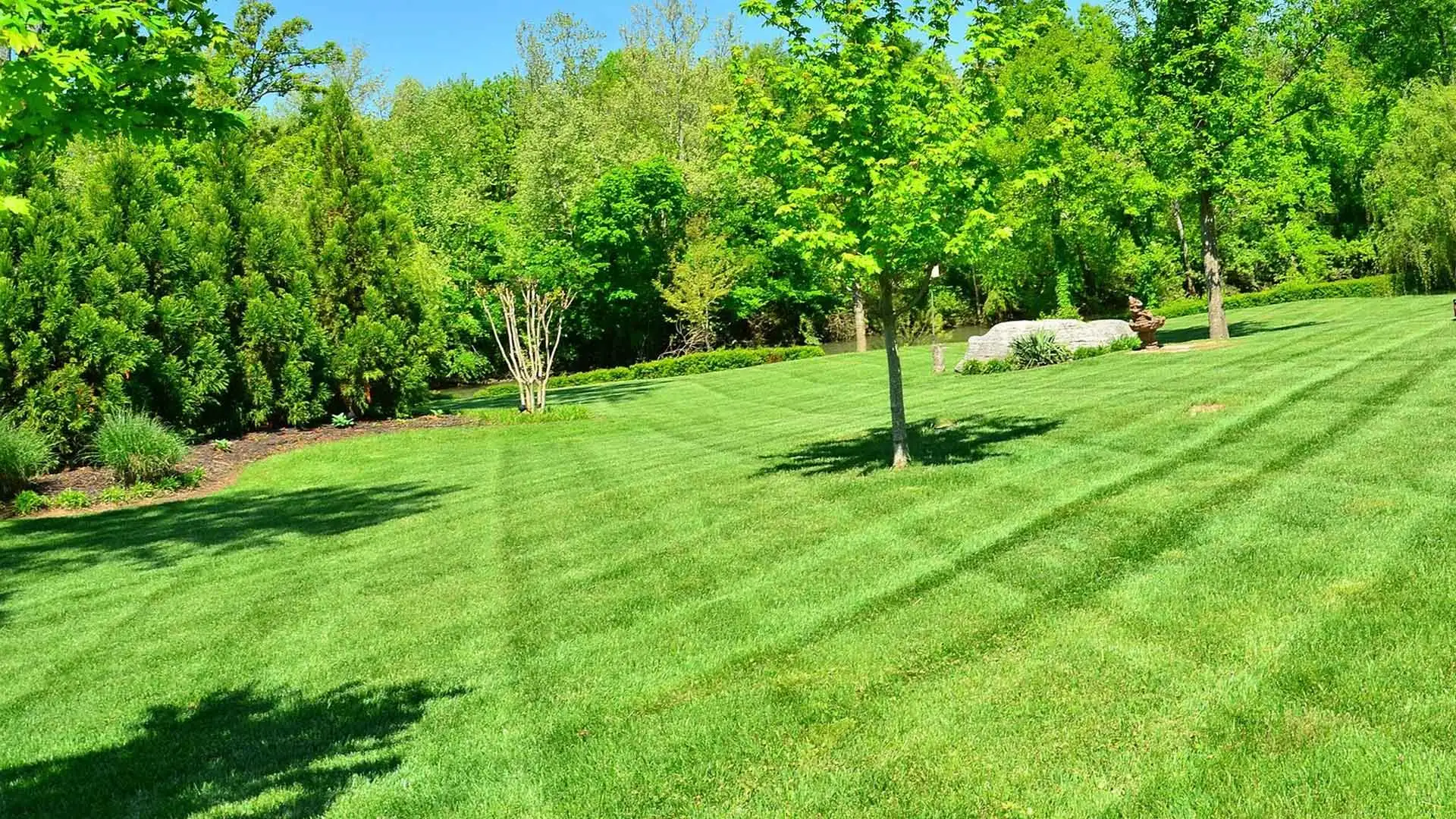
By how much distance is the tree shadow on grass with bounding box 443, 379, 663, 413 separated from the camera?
93.1 ft

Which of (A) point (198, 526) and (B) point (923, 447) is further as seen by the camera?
(B) point (923, 447)

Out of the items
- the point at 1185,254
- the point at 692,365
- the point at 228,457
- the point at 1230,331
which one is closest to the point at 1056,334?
the point at 1230,331

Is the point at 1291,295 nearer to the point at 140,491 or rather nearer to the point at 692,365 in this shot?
the point at 692,365

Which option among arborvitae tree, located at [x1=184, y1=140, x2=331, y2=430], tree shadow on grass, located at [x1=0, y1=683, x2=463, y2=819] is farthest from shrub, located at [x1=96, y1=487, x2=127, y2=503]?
tree shadow on grass, located at [x1=0, y1=683, x2=463, y2=819]

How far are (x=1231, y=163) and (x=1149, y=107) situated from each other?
2.42 metres

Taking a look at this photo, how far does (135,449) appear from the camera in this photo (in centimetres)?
1459

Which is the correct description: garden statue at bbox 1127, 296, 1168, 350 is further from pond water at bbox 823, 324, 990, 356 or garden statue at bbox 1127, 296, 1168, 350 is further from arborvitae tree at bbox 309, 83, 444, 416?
pond water at bbox 823, 324, 990, 356

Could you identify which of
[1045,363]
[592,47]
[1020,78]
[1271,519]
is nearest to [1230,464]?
[1271,519]

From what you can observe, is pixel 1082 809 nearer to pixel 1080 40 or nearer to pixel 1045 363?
pixel 1045 363

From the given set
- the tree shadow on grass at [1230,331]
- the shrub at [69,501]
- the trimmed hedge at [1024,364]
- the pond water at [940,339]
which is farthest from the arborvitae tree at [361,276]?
the pond water at [940,339]

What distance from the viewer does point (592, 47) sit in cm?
5569

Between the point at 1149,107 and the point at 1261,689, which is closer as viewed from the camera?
the point at 1261,689

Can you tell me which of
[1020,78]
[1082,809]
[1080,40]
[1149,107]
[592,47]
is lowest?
[1082,809]

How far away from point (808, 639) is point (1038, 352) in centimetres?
1994
